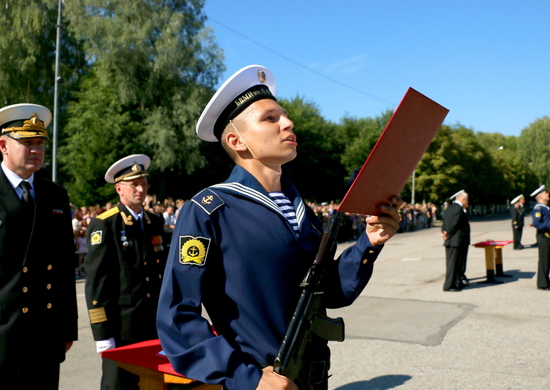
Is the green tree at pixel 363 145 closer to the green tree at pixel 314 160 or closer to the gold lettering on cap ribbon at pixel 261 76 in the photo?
the green tree at pixel 314 160

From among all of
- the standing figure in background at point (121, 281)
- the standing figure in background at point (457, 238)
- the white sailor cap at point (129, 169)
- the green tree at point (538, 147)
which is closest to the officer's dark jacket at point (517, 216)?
the standing figure in background at point (457, 238)

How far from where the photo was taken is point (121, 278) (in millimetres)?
4027

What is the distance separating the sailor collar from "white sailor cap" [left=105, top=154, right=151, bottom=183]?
2.53 meters

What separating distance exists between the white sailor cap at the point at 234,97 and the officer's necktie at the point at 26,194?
1.45 m

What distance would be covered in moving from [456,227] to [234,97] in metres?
9.58

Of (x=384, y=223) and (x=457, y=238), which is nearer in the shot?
(x=384, y=223)

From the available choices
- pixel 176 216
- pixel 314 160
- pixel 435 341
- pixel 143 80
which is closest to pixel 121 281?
pixel 176 216

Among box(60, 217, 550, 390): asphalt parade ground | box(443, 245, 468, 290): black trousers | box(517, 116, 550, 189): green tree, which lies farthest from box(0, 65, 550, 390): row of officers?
Answer: box(517, 116, 550, 189): green tree

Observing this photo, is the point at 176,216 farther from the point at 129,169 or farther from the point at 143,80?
the point at 143,80

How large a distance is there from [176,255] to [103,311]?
2.26 m

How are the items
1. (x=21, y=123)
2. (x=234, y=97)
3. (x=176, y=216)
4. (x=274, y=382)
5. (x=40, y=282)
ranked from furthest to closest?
(x=176, y=216), (x=21, y=123), (x=40, y=282), (x=234, y=97), (x=274, y=382)

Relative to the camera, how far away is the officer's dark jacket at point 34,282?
2930mm

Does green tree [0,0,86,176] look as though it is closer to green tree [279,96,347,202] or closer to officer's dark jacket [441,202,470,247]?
green tree [279,96,347,202]

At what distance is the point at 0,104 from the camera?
31.2 meters
